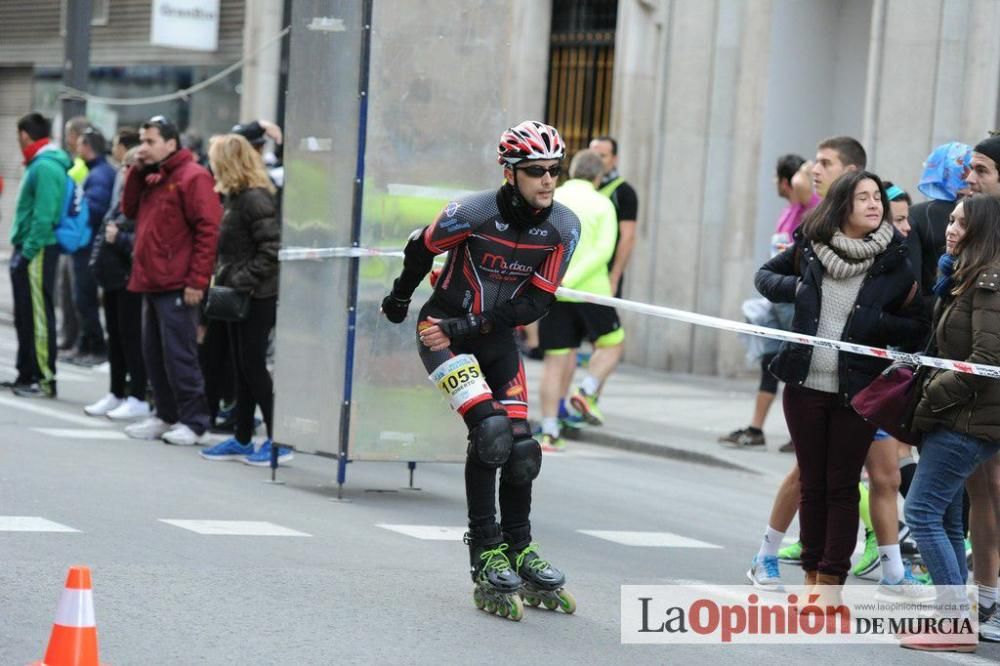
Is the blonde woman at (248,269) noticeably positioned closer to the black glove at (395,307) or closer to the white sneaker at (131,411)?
the white sneaker at (131,411)

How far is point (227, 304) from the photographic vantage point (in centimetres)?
1048

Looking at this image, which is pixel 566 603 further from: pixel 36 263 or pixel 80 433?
pixel 36 263

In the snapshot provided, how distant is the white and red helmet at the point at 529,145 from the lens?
6781 mm

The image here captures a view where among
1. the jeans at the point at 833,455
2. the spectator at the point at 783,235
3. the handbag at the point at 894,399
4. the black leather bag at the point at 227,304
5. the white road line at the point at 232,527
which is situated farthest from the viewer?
the spectator at the point at 783,235

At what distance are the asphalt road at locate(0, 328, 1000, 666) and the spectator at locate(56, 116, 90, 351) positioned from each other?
4254 mm

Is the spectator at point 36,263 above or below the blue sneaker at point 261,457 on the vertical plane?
above

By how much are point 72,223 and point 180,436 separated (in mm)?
3473

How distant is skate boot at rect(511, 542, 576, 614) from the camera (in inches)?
270

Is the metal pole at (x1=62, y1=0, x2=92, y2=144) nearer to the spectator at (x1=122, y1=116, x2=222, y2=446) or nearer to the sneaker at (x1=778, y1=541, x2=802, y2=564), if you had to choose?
the spectator at (x1=122, y1=116, x2=222, y2=446)

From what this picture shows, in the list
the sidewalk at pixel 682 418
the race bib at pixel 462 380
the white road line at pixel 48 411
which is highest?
the race bib at pixel 462 380

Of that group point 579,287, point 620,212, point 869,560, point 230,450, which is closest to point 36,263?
point 230,450

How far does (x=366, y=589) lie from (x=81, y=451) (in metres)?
4.03

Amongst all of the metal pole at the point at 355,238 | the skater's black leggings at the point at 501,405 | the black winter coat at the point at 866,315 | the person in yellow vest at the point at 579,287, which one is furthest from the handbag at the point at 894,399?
the person in yellow vest at the point at 579,287

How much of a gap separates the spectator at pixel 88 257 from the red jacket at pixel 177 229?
3.36 meters
